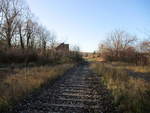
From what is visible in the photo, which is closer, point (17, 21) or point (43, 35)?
point (17, 21)

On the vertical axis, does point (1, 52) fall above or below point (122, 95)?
above

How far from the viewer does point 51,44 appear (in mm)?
46344

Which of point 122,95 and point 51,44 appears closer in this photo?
point 122,95

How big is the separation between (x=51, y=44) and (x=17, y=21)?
1416 centimetres

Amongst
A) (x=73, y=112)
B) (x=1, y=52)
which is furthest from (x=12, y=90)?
(x=1, y=52)

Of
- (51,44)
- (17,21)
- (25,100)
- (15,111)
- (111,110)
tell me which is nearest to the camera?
(15,111)

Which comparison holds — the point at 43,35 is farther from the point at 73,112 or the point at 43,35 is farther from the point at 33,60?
the point at 73,112

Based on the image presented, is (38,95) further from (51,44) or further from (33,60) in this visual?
(51,44)

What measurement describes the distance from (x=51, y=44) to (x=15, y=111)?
42.6 m

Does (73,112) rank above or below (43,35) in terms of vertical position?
below

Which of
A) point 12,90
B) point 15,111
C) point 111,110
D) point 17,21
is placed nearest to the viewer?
point 15,111

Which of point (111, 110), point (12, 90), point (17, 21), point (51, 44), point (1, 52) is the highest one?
point (17, 21)

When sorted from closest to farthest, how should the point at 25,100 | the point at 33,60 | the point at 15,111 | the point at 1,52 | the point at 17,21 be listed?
the point at 15,111 → the point at 25,100 → the point at 1,52 → the point at 33,60 → the point at 17,21

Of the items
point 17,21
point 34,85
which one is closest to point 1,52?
point 17,21
